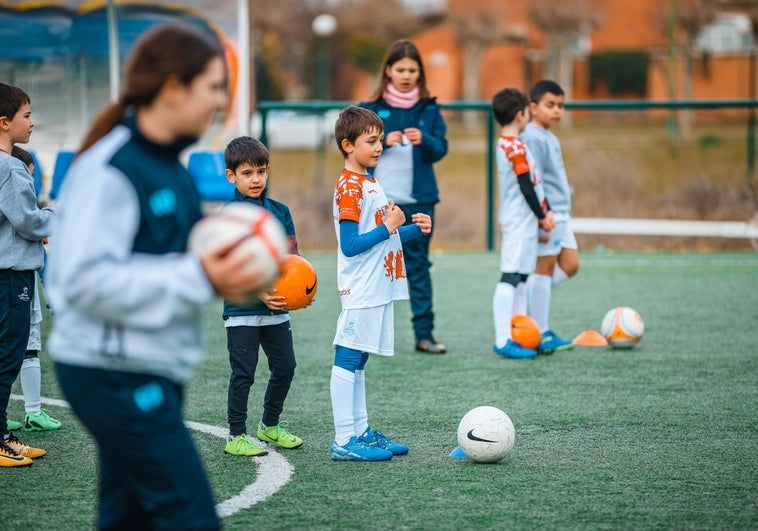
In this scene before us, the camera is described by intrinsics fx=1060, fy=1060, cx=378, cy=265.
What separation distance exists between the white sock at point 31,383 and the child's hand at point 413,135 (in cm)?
331

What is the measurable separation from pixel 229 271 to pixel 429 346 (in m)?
5.52

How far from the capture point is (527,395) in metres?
6.75

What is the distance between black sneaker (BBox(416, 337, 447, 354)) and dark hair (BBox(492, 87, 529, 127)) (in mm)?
1809

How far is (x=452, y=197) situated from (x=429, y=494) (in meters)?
13.7

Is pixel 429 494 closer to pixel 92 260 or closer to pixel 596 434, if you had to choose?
pixel 596 434

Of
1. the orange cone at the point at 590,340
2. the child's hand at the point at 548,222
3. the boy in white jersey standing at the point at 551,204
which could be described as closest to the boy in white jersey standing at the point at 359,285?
the child's hand at the point at 548,222

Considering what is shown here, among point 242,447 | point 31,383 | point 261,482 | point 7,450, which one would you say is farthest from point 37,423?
point 261,482

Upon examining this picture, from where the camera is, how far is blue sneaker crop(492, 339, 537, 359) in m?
7.95

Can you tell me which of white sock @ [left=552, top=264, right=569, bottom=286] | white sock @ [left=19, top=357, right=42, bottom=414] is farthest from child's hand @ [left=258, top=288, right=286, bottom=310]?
white sock @ [left=552, top=264, right=569, bottom=286]

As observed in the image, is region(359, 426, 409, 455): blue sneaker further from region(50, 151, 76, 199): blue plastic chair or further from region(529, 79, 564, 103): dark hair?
region(50, 151, 76, 199): blue plastic chair

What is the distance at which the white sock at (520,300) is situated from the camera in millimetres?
8375

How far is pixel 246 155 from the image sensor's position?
5.37m

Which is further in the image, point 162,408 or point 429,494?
point 429,494

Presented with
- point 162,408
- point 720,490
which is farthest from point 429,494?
point 162,408
